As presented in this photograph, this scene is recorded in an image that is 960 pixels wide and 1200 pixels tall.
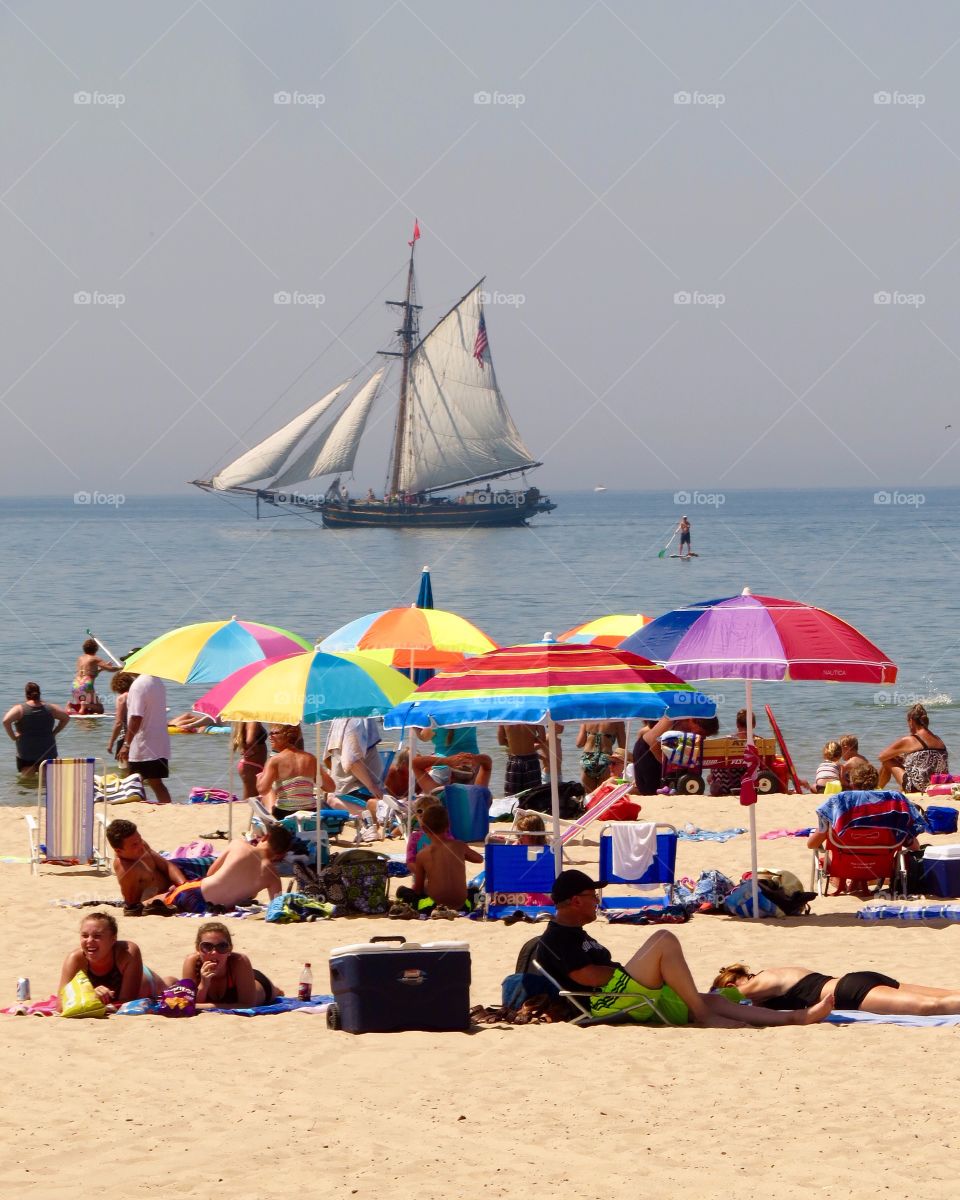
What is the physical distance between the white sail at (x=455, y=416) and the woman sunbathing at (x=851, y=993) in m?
69.4

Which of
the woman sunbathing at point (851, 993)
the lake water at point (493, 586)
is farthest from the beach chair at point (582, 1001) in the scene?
the lake water at point (493, 586)

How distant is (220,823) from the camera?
1378 centimetres

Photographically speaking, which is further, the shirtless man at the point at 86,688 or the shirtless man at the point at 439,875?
the shirtless man at the point at 86,688

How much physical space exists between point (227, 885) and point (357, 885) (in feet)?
2.60

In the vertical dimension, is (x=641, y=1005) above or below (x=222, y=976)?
below

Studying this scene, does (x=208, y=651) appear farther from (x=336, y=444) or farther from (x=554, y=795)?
(x=336, y=444)

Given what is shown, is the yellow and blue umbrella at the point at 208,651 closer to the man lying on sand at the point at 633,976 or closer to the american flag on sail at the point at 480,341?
the man lying on sand at the point at 633,976

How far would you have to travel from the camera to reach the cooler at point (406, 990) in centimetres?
700

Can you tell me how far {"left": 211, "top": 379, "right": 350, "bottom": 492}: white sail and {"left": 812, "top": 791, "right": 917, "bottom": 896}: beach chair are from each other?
7099 cm

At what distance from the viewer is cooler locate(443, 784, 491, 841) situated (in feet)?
39.9

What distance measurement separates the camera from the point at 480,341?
77250 mm

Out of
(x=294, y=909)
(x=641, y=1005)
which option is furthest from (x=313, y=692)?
(x=641, y=1005)

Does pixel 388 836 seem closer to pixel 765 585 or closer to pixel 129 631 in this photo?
pixel 129 631

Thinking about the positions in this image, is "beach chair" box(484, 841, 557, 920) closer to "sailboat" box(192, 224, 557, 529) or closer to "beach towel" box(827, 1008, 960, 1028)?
"beach towel" box(827, 1008, 960, 1028)
